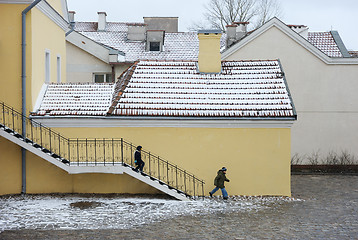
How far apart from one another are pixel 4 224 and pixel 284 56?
1838cm

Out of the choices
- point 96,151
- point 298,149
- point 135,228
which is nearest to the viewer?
point 135,228

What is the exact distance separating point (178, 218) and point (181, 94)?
600 centimetres

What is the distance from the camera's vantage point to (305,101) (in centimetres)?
2833

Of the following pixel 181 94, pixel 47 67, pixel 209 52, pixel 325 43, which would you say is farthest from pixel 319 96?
pixel 47 67

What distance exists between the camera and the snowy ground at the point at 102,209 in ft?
48.8

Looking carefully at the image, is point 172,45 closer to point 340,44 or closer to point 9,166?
point 340,44

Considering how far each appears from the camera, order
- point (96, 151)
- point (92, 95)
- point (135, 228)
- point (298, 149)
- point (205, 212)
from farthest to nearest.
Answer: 1. point (298, 149)
2. point (92, 95)
3. point (96, 151)
4. point (205, 212)
5. point (135, 228)

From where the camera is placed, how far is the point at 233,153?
63.7ft

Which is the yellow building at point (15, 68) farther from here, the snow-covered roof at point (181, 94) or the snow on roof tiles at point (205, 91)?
the snow on roof tiles at point (205, 91)

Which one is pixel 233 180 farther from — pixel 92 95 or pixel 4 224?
pixel 4 224

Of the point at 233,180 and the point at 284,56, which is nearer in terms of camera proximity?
the point at 233,180

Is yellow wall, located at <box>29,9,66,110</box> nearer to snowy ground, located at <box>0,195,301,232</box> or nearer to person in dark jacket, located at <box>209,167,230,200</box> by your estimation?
snowy ground, located at <box>0,195,301,232</box>

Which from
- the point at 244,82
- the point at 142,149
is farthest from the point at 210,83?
the point at 142,149

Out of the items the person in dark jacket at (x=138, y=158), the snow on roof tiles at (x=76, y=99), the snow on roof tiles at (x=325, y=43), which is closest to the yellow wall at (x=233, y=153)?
the person in dark jacket at (x=138, y=158)
